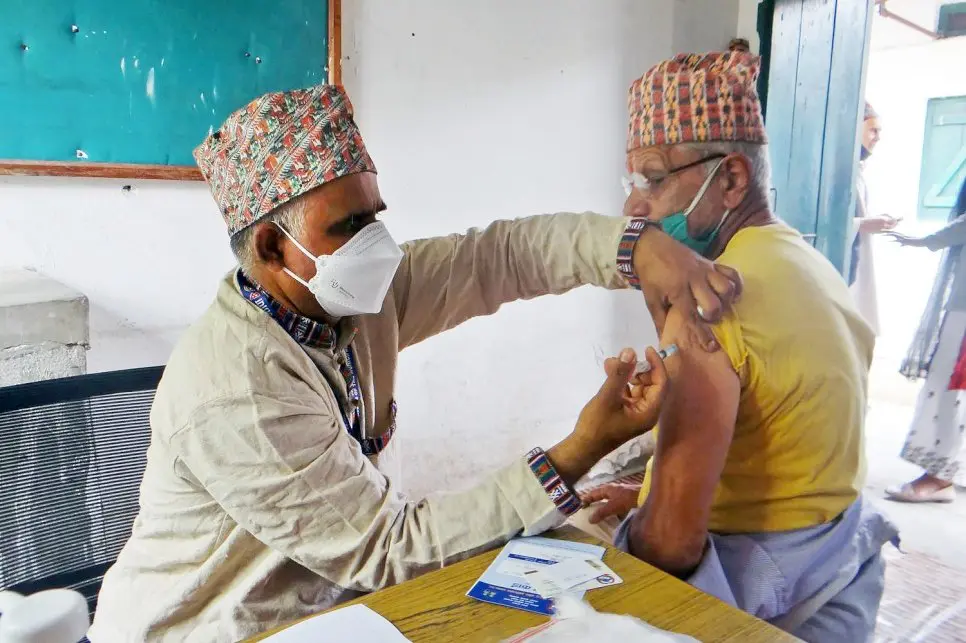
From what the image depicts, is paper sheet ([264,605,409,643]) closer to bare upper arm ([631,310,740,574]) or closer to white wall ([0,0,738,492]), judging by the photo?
bare upper arm ([631,310,740,574])

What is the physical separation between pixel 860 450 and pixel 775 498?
22 cm

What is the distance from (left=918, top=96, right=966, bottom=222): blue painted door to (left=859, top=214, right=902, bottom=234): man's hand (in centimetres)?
8

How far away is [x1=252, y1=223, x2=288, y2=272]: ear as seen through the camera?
126 cm

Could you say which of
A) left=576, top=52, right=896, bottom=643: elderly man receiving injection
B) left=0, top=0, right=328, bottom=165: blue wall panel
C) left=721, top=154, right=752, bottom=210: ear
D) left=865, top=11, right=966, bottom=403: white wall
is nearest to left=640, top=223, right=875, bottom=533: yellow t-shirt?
left=576, top=52, right=896, bottom=643: elderly man receiving injection

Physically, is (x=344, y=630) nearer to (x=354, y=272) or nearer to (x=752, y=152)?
(x=354, y=272)

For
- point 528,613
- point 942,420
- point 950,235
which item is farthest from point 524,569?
point 942,420

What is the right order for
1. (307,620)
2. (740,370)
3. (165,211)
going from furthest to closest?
(165,211) → (740,370) → (307,620)

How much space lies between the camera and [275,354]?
1.16 meters

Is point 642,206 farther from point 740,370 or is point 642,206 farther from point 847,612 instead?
point 847,612

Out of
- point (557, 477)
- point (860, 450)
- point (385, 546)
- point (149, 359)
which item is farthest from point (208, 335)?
point (860, 450)

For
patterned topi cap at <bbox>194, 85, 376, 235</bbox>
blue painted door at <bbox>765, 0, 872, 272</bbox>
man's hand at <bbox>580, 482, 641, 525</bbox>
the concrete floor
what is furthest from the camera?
the concrete floor

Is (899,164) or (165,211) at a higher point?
(899,164)

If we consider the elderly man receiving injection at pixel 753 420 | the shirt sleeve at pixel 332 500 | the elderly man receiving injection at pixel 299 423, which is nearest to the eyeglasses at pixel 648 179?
the elderly man receiving injection at pixel 753 420

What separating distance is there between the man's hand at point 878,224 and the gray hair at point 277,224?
1.50m
